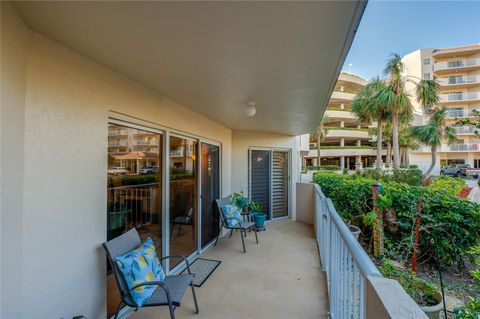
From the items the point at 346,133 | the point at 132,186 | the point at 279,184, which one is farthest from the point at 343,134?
the point at 132,186

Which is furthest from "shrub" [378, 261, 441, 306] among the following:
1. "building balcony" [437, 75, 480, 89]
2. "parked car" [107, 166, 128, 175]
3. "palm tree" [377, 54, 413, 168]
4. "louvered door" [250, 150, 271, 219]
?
"building balcony" [437, 75, 480, 89]

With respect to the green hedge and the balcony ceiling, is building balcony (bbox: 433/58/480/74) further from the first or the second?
the balcony ceiling

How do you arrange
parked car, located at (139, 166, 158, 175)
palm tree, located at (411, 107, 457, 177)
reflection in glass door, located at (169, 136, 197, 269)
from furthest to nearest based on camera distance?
palm tree, located at (411, 107, 457, 177)
reflection in glass door, located at (169, 136, 197, 269)
parked car, located at (139, 166, 158, 175)

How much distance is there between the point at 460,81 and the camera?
2486 cm

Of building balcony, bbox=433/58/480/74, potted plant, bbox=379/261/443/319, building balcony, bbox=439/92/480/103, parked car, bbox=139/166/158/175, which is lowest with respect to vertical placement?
potted plant, bbox=379/261/443/319

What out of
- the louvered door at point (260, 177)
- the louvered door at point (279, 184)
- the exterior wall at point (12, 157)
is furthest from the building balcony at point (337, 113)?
the exterior wall at point (12, 157)

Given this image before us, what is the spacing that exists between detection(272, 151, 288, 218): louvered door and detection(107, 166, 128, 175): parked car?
4519mm

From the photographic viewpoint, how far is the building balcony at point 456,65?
24.2m

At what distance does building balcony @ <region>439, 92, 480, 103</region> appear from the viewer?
23856 millimetres

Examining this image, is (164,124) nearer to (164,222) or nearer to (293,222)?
(164,222)

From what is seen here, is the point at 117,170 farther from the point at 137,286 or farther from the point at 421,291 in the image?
the point at 421,291

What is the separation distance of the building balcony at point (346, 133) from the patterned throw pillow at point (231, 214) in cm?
2121

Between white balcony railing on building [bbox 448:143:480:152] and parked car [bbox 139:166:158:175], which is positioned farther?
white balcony railing on building [bbox 448:143:480:152]

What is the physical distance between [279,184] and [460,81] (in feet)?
99.7
